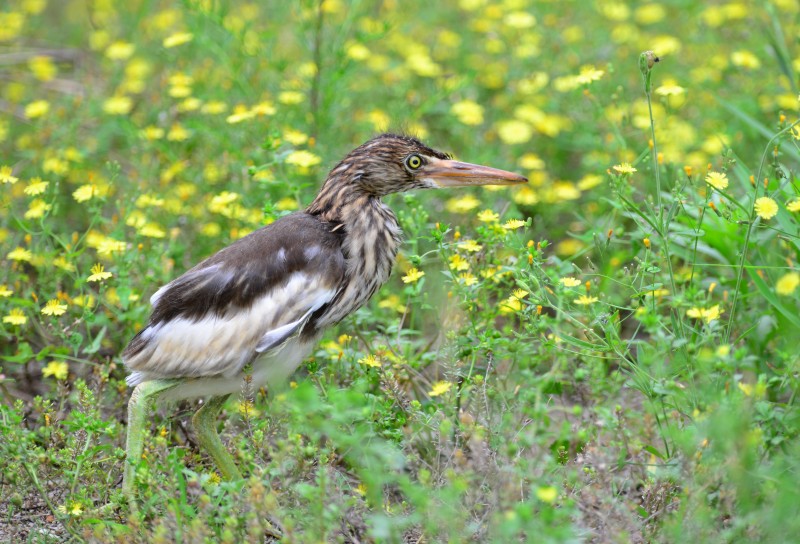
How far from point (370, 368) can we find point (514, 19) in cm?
337

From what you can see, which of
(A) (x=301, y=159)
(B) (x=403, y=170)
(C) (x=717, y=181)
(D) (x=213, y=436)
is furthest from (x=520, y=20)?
(D) (x=213, y=436)

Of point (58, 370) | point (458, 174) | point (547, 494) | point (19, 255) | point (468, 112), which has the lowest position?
point (58, 370)

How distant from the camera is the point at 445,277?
450cm

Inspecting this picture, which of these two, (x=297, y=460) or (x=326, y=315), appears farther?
(x=326, y=315)

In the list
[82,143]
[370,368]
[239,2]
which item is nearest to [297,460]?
[370,368]

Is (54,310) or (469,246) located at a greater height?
(469,246)

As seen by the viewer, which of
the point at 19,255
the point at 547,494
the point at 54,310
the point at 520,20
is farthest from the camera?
the point at 520,20

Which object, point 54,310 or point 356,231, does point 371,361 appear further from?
point 54,310

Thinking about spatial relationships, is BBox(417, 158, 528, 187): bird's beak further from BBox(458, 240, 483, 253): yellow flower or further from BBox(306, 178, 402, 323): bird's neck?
BBox(458, 240, 483, 253): yellow flower

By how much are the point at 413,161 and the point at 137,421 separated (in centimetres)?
153

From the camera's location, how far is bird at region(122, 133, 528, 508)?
368 centimetres

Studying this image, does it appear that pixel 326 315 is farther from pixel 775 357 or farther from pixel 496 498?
pixel 775 357

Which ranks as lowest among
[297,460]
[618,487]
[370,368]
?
[618,487]

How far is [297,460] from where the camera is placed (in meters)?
3.01
